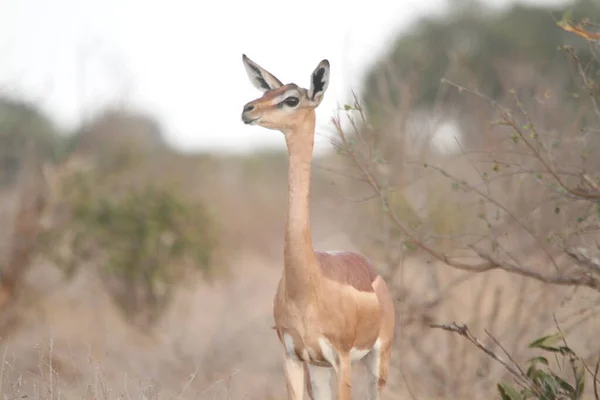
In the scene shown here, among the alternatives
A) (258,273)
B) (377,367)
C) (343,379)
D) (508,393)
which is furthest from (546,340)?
(258,273)

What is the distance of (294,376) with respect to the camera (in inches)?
203

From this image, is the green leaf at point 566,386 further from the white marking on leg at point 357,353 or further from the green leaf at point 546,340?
the white marking on leg at point 357,353

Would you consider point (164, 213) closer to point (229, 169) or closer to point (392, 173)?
point (392, 173)

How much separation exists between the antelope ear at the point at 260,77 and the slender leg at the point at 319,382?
4.81 feet

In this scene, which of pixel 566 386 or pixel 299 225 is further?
pixel 566 386

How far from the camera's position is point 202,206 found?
41.9ft

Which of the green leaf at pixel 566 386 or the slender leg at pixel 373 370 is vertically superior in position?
the slender leg at pixel 373 370

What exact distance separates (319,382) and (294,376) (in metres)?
0.45

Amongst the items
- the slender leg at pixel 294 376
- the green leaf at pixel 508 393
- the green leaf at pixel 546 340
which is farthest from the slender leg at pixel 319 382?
the green leaf at pixel 546 340

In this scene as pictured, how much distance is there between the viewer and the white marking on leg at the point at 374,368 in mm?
5531

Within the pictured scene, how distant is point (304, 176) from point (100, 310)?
8.87 meters

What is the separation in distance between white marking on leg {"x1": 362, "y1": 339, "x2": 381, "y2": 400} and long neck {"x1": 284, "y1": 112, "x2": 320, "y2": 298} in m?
0.70

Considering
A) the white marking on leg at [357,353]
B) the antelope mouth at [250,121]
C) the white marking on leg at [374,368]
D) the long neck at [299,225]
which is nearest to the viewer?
the antelope mouth at [250,121]

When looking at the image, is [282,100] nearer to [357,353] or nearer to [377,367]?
[357,353]
